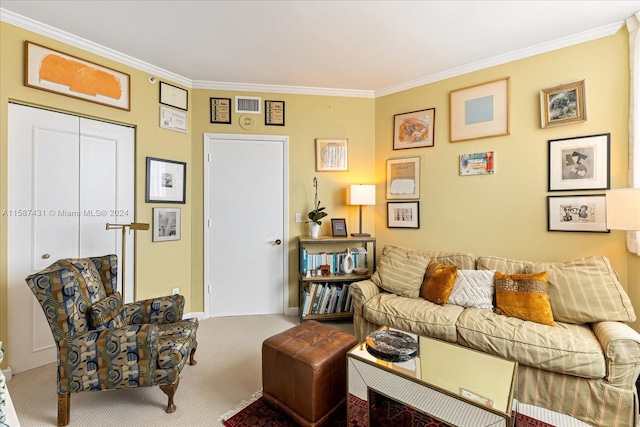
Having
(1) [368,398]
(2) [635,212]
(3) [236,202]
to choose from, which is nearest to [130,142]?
(3) [236,202]

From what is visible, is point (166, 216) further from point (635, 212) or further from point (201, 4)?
point (635, 212)

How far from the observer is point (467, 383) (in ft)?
4.79

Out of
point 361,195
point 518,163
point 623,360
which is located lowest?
point 623,360

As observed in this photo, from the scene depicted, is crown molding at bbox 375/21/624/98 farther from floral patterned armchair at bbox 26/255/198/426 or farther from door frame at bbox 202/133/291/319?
floral patterned armchair at bbox 26/255/198/426

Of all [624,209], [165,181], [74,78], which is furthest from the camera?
[165,181]

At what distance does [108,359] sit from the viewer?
5.70 ft

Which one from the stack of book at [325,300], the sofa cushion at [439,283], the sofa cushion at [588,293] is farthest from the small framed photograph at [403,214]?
the sofa cushion at [588,293]

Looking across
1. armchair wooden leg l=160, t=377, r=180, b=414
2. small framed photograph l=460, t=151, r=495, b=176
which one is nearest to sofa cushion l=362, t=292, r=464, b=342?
small framed photograph l=460, t=151, r=495, b=176

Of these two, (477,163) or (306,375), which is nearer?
(306,375)

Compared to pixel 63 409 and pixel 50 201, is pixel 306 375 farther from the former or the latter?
pixel 50 201

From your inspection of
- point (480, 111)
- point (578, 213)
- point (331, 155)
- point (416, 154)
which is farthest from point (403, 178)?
point (578, 213)

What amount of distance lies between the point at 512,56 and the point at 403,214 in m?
1.87

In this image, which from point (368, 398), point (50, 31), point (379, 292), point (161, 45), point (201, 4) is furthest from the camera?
point (379, 292)

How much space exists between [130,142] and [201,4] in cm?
156
